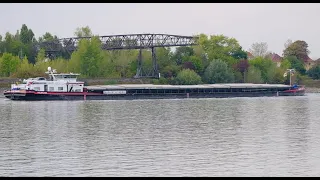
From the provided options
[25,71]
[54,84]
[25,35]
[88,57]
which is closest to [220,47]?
[88,57]

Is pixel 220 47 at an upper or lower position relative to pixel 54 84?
upper

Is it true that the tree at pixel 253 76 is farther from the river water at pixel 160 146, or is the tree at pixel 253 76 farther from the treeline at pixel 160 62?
the river water at pixel 160 146

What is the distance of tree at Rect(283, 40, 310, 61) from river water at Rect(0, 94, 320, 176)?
136397mm

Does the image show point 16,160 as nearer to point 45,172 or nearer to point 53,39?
point 45,172

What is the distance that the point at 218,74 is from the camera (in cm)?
13288

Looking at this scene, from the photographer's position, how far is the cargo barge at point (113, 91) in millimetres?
90500

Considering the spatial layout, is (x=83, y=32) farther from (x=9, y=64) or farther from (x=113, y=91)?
(x=113, y=91)

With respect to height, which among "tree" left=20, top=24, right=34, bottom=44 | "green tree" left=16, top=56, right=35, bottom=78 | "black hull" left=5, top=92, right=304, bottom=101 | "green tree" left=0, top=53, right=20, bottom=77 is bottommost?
"black hull" left=5, top=92, right=304, bottom=101

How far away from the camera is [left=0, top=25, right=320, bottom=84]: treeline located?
121562 millimetres

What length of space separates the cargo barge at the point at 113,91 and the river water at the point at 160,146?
1466 inches

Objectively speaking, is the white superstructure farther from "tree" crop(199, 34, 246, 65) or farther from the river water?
"tree" crop(199, 34, 246, 65)

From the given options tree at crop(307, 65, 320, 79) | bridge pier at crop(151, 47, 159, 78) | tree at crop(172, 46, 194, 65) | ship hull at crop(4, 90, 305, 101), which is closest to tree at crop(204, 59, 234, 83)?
bridge pier at crop(151, 47, 159, 78)

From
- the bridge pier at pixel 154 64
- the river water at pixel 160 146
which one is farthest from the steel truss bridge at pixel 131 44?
the river water at pixel 160 146

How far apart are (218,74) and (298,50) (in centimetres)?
6208
